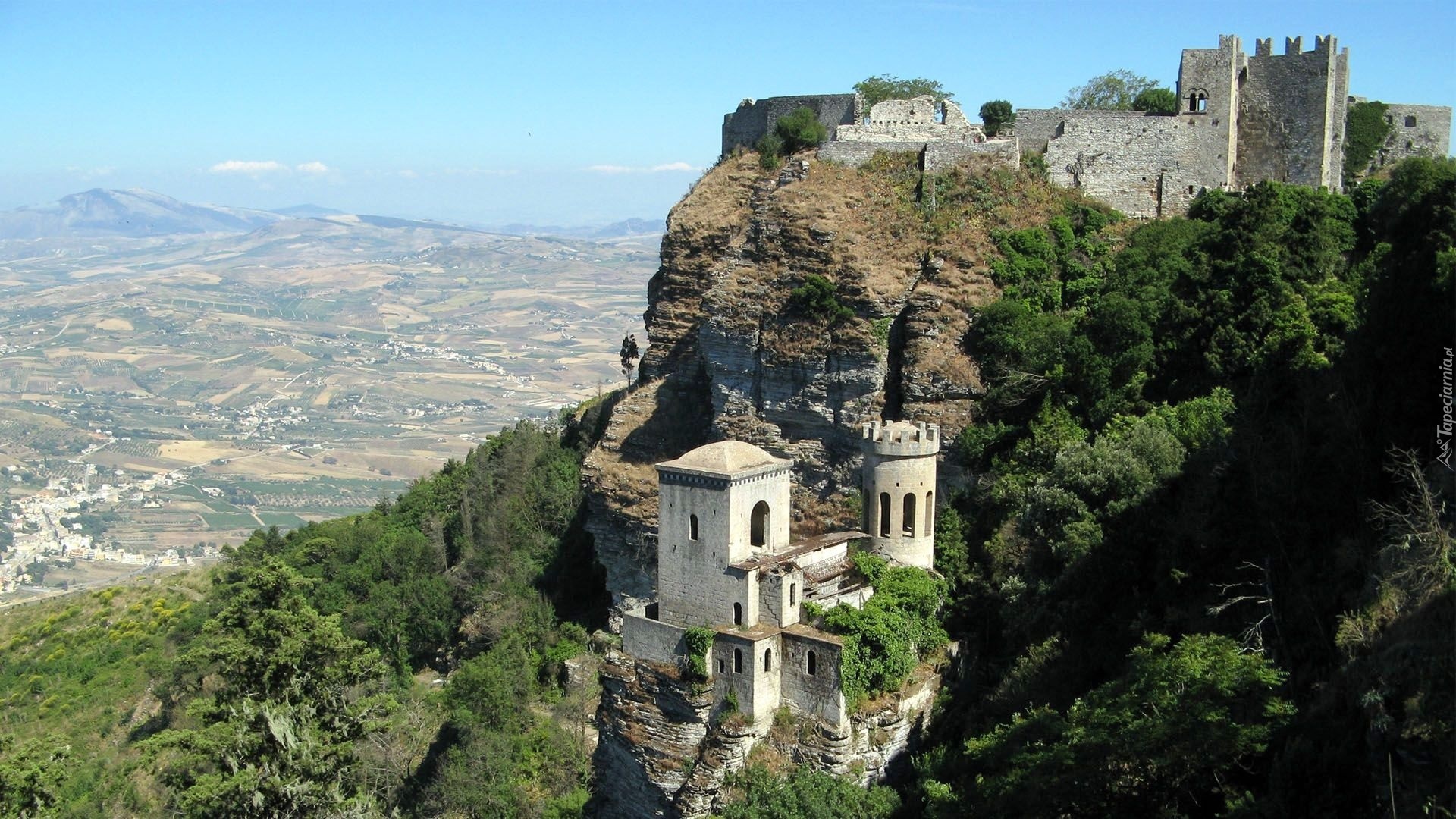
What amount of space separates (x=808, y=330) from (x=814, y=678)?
1294 cm

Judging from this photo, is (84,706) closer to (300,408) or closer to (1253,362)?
(1253,362)

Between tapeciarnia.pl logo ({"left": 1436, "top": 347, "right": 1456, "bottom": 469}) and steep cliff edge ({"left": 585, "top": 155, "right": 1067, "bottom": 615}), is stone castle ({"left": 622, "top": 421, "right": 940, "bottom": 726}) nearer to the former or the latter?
steep cliff edge ({"left": 585, "top": 155, "right": 1067, "bottom": 615})

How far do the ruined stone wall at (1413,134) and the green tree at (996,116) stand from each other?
12.0 m

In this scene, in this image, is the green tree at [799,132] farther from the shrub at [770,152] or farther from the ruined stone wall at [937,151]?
the ruined stone wall at [937,151]

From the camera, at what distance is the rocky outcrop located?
27312 mm

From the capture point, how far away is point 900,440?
30.5 meters

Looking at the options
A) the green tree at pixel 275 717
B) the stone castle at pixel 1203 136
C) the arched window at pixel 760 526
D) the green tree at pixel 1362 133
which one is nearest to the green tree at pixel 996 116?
the stone castle at pixel 1203 136

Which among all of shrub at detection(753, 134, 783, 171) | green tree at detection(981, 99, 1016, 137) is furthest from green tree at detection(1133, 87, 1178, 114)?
shrub at detection(753, 134, 783, 171)

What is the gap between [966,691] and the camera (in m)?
28.8

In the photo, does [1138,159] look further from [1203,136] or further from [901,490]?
[901,490]

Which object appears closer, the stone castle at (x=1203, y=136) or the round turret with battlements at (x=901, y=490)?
the round turret with battlements at (x=901, y=490)

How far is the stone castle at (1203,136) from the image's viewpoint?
130ft

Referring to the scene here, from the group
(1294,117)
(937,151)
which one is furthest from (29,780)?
(1294,117)

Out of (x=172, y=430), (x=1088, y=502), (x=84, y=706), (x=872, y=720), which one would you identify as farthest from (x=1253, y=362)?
(x=172, y=430)
